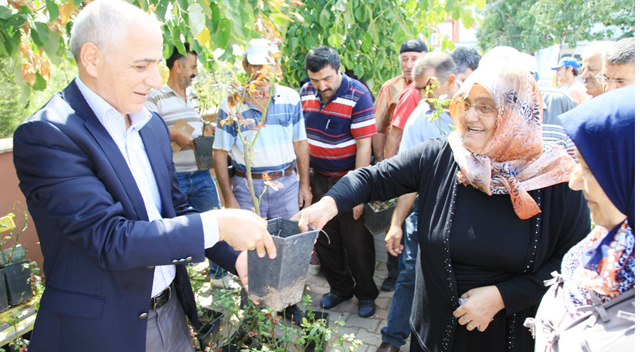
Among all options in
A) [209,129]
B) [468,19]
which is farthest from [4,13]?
[468,19]

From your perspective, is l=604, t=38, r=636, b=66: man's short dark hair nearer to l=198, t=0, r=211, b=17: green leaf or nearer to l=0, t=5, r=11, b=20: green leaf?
l=198, t=0, r=211, b=17: green leaf

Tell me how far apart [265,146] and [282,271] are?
2018 mm

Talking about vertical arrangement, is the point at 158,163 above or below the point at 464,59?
below

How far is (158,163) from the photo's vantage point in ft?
5.36

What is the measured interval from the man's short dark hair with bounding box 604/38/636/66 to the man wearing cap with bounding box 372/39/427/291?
5.48 ft

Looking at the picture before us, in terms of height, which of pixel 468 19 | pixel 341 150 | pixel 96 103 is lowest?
pixel 341 150

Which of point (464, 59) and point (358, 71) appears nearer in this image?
point (464, 59)

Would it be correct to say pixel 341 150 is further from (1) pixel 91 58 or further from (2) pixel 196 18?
(1) pixel 91 58

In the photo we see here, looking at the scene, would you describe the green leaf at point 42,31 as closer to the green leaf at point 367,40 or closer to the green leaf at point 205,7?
the green leaf at point 205,7

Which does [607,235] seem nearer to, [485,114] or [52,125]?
[485,114]

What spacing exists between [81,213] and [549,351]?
138 centimetres

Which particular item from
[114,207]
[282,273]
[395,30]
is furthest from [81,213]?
[395,30]

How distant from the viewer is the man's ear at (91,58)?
135 cm

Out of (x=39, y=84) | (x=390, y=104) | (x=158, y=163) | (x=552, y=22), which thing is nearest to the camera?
(x=158, y=163)
